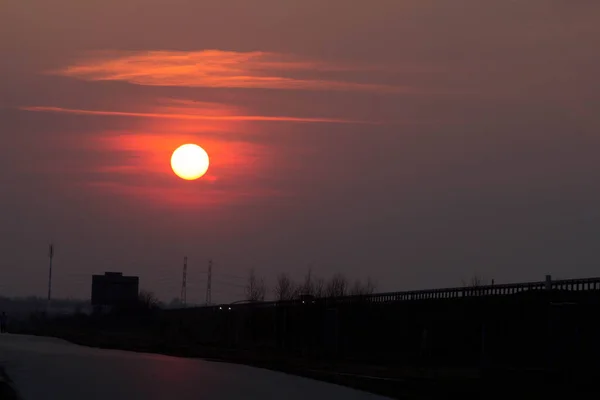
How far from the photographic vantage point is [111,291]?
123125 mm

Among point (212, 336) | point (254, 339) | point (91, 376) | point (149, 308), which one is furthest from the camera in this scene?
point (149, 308)

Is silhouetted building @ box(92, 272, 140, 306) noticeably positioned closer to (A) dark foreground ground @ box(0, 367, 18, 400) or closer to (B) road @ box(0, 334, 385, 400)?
(B) road @ box(0, 334, 385, 400)

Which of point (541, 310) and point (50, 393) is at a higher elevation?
point (541, 310)

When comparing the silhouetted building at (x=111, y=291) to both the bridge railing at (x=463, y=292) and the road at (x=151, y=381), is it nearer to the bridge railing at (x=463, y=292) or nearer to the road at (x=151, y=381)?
the bridge railing at (x=463, y=292)

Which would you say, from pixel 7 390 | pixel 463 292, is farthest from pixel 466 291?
pixel 7 390

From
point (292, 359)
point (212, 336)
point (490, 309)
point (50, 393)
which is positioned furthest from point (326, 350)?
point (50, 393)

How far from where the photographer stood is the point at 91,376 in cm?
3503

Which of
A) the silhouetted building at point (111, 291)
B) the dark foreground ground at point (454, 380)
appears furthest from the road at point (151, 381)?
the silhouetted building at point (111, 291)

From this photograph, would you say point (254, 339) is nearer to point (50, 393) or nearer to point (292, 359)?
point (292, 359)

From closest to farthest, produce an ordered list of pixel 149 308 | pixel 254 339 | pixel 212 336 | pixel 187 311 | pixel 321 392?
pixel 321 392, pixel 254 339, pixel 212 336, pixel 187 311, pixel 149 308

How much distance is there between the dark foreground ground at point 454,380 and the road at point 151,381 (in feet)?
4.55

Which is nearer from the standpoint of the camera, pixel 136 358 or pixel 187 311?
pixel 136 358

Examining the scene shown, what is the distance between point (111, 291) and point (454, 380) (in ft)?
300

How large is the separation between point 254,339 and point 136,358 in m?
25.8
